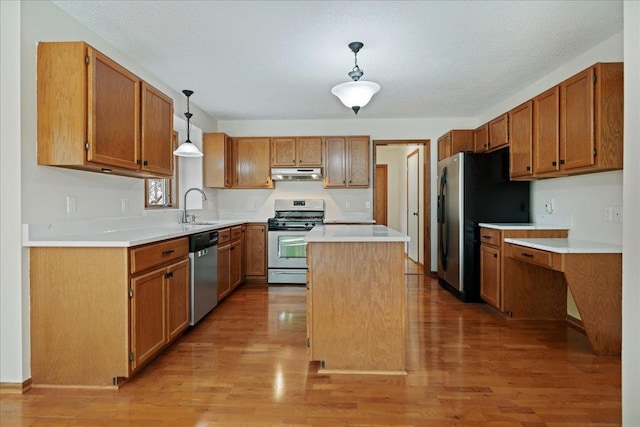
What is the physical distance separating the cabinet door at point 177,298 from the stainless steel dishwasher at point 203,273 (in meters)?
0.09

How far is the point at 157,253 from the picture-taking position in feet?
7.89

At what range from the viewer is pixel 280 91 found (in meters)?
3.99

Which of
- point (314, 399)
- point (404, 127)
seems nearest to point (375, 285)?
point (314, 399)

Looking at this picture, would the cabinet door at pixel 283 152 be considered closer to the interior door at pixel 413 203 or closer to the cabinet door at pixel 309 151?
the cabinet door at pixel 309 151

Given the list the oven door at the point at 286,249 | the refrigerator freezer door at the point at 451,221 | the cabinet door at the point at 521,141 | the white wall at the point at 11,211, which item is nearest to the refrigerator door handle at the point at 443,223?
the refrigerator freezer door at the point at 451,221

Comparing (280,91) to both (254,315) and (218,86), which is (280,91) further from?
(254,315)

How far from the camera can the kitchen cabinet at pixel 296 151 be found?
16.6ft

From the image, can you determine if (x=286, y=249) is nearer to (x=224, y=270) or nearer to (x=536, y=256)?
(x=224, y=270)

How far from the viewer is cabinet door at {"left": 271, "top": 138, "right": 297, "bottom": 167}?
16.7 ft

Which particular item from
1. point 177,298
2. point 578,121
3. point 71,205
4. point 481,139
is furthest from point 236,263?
point 578,121

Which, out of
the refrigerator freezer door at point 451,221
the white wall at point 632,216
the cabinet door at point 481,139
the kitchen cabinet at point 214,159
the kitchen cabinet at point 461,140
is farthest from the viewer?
the kitchen cabinet at point 214,159

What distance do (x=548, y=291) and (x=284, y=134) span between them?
3.87m

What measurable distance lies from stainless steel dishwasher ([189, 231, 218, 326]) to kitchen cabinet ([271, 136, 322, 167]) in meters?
1.86

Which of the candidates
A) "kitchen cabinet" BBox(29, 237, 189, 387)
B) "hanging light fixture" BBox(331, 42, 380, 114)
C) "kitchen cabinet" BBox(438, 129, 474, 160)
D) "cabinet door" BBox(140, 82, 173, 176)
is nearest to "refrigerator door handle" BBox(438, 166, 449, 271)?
"kitchen cabinet" BBox(438, 129, 474, 160)
